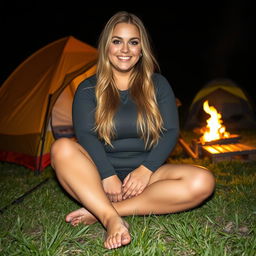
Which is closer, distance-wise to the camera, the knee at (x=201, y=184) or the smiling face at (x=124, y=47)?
the knee at (x=201, y=184)

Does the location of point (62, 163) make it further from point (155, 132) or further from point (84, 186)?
point (155, 132)

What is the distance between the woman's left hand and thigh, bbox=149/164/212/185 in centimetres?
7

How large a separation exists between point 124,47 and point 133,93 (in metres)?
0.34

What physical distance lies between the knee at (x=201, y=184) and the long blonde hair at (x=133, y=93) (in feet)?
1.42

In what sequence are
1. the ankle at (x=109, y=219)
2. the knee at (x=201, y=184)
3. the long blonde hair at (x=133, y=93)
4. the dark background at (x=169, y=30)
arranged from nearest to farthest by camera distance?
the ankle at (x=109, y=219), the knee at (x=201, y=184), the long blonde hair at (x=133, y=93), the dark background at (x=169, y=30)

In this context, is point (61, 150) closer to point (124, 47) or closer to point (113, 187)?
point (113, 187)

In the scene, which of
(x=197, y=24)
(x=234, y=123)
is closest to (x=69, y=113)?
(x=234, y=123)

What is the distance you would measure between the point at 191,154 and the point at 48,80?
1.95m

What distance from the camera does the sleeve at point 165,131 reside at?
2.41 meters

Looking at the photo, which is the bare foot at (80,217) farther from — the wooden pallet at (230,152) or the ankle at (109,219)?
the wooden pallet at (230,152)

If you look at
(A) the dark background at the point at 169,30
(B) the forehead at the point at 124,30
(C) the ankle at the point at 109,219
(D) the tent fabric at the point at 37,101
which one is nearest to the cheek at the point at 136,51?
(B) the forehead at the point at 124,30

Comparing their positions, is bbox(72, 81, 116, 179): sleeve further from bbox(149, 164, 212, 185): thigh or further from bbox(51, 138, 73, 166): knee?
bbox(149, 164, 212, 185): thigh

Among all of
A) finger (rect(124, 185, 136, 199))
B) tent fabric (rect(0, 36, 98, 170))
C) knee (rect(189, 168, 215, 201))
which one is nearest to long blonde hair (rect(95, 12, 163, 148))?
finger (rect(124, 185, 136, 199))

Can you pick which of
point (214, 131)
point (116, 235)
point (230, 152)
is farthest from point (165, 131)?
point (214, 131)
